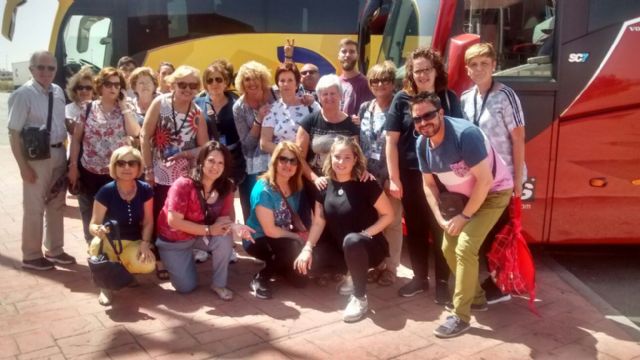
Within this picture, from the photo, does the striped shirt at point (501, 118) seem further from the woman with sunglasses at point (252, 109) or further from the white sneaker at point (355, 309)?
the woman with sunglasses at point (252, 109)

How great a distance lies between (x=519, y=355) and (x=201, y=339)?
194 centimetres

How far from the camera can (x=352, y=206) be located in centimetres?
418

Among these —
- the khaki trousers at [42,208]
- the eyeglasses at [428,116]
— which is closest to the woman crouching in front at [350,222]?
the eyeglasses at [428,116]

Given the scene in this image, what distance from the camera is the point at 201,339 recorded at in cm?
364

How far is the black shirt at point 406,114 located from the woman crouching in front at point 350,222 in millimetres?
310

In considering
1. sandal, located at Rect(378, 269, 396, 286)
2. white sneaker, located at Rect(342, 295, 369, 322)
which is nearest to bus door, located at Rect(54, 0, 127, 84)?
sandal, located at Rect(378, 269, 396, 286)

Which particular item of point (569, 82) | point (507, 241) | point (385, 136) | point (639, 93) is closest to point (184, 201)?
point (385, 136)

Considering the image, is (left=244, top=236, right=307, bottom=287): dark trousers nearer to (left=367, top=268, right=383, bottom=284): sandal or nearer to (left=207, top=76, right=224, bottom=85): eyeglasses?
(left=367, top=268, right=383, bottom=284): sandal

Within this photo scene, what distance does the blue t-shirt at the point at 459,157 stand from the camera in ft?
11.4

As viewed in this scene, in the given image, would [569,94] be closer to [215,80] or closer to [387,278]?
[387,278]

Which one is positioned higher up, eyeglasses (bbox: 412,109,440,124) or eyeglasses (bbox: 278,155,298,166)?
eyeglasses (bbox: 412,109,440,124)

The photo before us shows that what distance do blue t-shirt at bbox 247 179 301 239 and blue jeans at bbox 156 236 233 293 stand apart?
24cm

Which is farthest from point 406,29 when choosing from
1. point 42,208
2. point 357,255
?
point 42,208

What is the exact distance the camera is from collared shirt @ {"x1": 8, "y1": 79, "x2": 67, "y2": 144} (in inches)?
173
